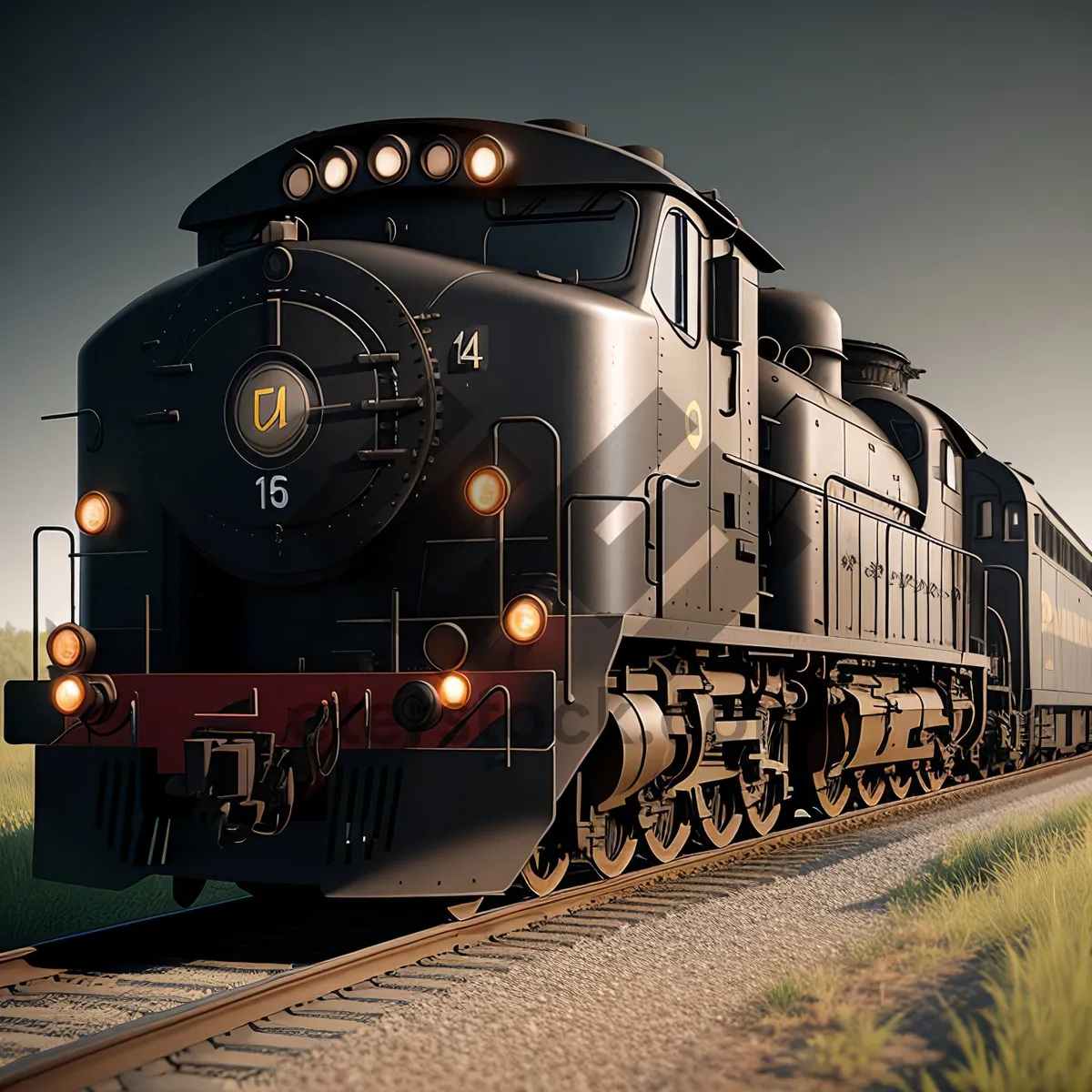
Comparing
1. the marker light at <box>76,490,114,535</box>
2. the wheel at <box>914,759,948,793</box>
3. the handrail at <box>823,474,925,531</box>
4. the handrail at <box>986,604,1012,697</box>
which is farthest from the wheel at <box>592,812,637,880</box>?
the handrail at <box>986,604,1012,697</box>

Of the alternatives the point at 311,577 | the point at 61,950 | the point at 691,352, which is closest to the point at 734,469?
the point at 691,352

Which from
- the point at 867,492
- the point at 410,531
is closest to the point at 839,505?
the point at 867,492

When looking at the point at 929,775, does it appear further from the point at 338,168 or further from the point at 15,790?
the point at 338,168

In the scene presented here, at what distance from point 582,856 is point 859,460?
499 cm

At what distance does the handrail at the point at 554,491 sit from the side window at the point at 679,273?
113cm

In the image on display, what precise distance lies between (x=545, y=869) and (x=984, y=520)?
10.9 metres

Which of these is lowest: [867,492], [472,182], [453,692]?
[453,692]

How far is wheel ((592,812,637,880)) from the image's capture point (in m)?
7.13

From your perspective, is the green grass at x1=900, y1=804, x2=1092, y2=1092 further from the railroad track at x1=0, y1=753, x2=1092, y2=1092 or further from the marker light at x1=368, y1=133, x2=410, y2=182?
the marker light at x1=368, y1=133, x2=410, y2=182

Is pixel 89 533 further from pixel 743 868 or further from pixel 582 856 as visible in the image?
pixel 743 868

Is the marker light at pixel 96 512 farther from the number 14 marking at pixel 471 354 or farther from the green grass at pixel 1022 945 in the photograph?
the green grass at pixel 1022 945

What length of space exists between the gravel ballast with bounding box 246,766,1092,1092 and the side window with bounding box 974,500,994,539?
976 centimetres

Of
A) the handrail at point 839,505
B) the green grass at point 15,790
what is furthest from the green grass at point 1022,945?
the green grass at point 15,790

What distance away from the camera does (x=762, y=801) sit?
9.41 meters
